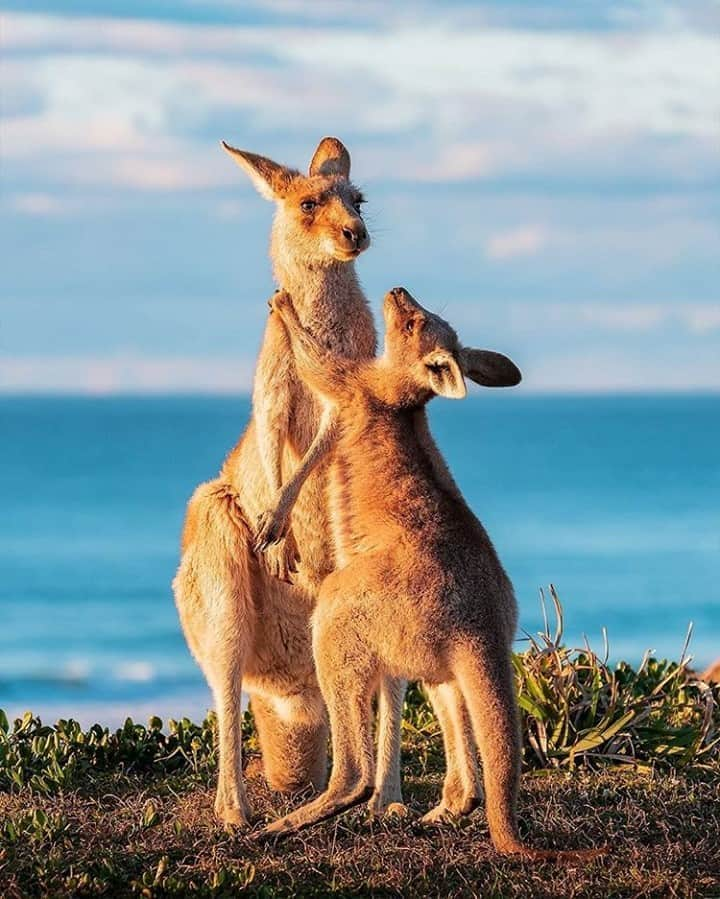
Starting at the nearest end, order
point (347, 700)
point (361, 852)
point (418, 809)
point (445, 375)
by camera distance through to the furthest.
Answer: point (347, 700) → point (361, 852) → point (445, 375) → point (418, 809)

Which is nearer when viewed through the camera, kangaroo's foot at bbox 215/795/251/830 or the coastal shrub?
kangaroo's foot at bbox 215/795/251/830

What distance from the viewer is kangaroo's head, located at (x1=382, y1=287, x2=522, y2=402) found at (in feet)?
24.9

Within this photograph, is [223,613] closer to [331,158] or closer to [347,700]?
[347,700]

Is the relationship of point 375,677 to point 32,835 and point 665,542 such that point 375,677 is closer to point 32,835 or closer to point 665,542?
point 32,835

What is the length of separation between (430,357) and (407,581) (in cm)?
105

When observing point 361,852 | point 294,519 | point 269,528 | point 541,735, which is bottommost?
point 361,852

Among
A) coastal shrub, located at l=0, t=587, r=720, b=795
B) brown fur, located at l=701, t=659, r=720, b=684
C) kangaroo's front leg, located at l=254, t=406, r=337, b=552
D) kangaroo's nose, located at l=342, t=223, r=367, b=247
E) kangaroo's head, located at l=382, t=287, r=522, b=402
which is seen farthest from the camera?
brown fur, located at l=701, t=659, r=720, b=684

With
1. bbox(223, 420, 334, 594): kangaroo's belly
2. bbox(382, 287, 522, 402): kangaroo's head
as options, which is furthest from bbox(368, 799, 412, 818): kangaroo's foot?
bbox(382, 287, 522, 402): kangaroo's head

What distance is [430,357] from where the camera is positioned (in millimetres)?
7625

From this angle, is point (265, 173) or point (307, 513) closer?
point (307, 513)

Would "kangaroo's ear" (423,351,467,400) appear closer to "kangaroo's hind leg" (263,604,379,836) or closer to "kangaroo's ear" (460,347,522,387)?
"kangaroo's ear" (460,347,522,387)

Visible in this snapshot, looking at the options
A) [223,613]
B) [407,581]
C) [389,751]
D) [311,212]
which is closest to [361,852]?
[389,751]

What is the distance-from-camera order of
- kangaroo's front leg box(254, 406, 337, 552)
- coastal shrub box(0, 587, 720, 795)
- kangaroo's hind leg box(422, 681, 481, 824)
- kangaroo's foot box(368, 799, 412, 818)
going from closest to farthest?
kangaroo's hind leg box(422, 681, 481, 824), kangaroo's foot box(368, 799, 412, 818), kangaroo's front leg box(254, 406, 337, 552), coastal shrub box(0, 587, 720, 795)

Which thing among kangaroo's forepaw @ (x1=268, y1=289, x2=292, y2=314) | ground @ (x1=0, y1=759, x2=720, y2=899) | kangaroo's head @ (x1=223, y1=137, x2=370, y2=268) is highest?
kangaroo's head @ (x1=223, y1=137, x2=370, y2=268)
